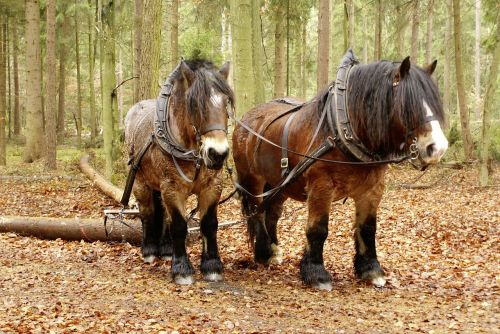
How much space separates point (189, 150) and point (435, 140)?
2.43m

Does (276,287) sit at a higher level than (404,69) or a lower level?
lower

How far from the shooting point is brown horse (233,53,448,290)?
4.58m

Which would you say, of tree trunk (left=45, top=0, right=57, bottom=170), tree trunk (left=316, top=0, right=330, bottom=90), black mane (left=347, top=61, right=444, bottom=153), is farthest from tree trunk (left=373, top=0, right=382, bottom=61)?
black mane (left=347, top=61, right=444, bottom=153)

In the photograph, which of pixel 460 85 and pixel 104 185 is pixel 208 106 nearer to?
pixel 104 185

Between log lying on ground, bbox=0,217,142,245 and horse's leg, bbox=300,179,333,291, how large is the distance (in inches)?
119

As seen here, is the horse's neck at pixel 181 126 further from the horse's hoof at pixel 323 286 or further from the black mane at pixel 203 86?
the horse's hoof at pixel 323 286

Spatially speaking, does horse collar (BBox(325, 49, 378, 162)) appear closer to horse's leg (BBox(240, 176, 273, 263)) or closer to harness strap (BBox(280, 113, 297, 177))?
harness strap (BBox(280, 113, 297, 177))

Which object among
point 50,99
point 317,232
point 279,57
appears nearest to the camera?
point 317,232

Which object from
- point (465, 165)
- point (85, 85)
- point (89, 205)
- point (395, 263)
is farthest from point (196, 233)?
point (85, 85)

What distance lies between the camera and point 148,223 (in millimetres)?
6754

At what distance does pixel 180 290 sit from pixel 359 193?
2.13 meters

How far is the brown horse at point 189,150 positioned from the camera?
502 centimetres

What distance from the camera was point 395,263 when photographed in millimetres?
6645

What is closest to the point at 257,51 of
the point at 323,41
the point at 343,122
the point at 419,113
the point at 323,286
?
the point at 323,41
